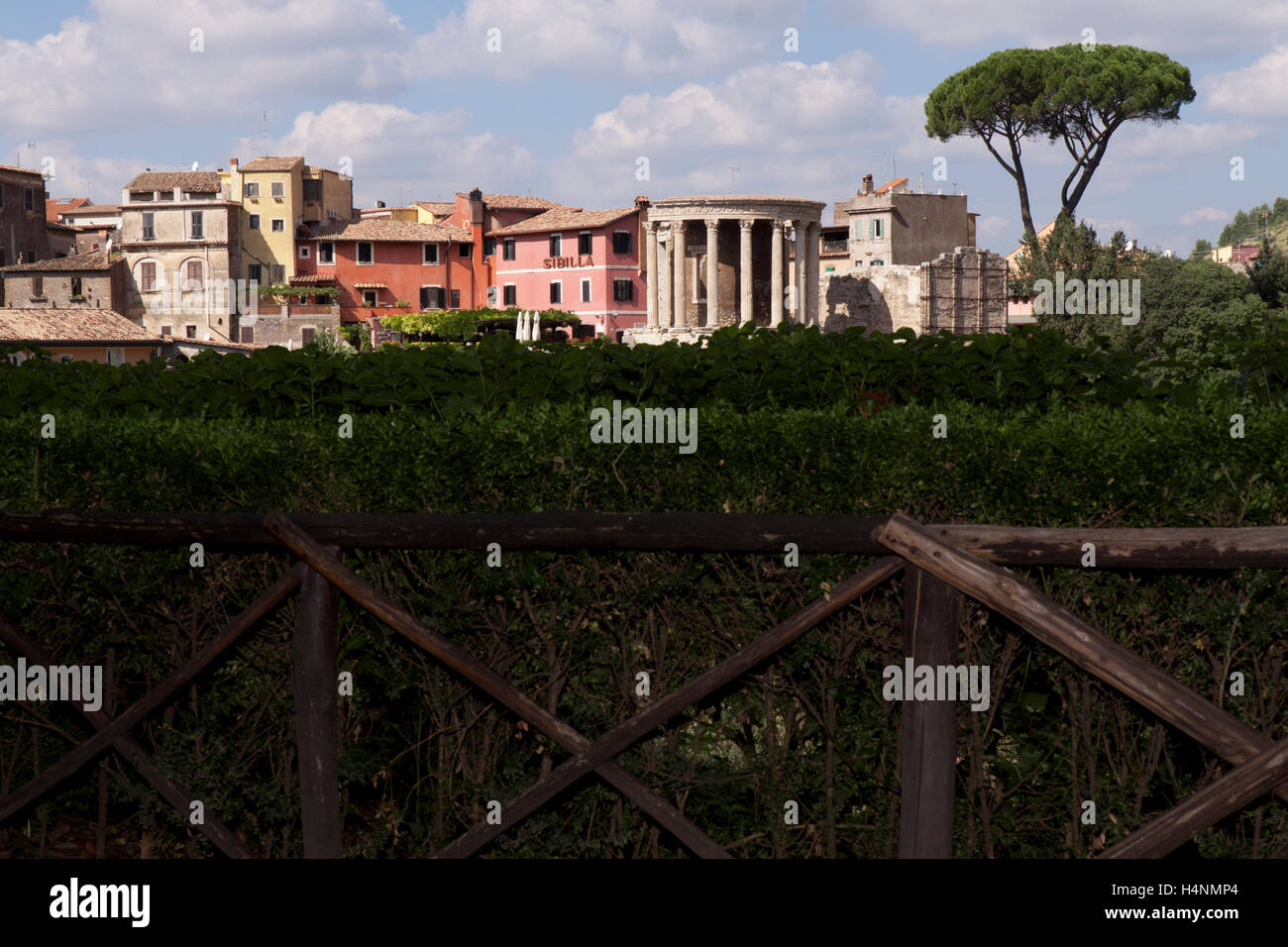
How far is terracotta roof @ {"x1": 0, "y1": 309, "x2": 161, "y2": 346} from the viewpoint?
51844mm

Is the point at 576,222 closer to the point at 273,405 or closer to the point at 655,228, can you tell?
the point at 655,228

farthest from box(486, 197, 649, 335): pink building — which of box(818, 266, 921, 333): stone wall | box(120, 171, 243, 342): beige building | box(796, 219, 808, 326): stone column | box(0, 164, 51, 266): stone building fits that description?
box(0, 164, 51, 266): stone building

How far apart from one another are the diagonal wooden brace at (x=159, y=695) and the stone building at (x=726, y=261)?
63.4m

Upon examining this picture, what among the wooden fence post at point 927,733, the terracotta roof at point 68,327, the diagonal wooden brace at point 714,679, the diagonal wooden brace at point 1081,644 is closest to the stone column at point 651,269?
the terracotta roof at point 68,327

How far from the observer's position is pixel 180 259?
246ft

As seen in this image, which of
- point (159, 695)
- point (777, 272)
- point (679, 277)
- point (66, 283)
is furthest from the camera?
point (66, 283)

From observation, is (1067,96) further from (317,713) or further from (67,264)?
(317,713)

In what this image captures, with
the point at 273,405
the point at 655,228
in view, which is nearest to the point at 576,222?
the point at 655,228

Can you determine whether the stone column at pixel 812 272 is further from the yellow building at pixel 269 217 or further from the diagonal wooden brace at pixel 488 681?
the diagonal wooden brace at pixel 488 681

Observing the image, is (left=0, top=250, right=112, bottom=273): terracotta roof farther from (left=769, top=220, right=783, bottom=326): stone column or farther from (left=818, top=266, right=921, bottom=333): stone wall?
(left=818, top=266, right=921, bottom=333): stone wall

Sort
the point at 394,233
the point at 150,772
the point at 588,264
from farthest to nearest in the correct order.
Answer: the point at 394,233 < the point at 588,264 < the point at 150,772

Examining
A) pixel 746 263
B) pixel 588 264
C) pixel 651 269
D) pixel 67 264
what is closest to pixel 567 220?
pixel 588 264

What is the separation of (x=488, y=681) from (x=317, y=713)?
0.63 metres
